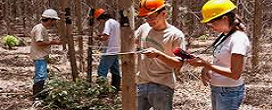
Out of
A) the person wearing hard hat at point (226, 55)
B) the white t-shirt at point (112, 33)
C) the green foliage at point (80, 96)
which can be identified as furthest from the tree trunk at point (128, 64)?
the white t-shirt at point (112, 33)

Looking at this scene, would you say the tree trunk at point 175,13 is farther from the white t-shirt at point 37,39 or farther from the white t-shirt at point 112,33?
the white t-shirt at point 37,39

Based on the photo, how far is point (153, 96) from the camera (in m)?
3.70

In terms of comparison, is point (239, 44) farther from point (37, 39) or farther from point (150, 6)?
point (37, 39)

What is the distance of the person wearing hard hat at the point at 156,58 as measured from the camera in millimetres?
3531

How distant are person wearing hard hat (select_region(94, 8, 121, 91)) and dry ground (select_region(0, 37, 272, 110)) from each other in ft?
3.92

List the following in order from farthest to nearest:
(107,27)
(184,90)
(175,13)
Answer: (175,13) < (184,90) < (107,27)

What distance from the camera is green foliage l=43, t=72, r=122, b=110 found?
6.23 m

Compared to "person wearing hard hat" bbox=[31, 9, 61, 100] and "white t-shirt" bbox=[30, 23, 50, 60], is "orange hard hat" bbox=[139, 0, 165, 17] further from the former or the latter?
"white t-shirt" bbox=[30, 23, 50, 60]

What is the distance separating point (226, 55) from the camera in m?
3.13

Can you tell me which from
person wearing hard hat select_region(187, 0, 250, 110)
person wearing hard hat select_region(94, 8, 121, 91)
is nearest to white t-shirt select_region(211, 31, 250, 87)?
person wearing hard hat select_region(187, 0, 250, 110)

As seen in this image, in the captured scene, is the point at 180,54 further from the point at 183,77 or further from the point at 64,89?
the point at 183,77

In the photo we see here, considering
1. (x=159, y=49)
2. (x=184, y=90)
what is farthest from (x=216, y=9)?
(x=184, y=90)

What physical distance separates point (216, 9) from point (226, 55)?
361 mm

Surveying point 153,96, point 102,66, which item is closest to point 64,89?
point 102,66
